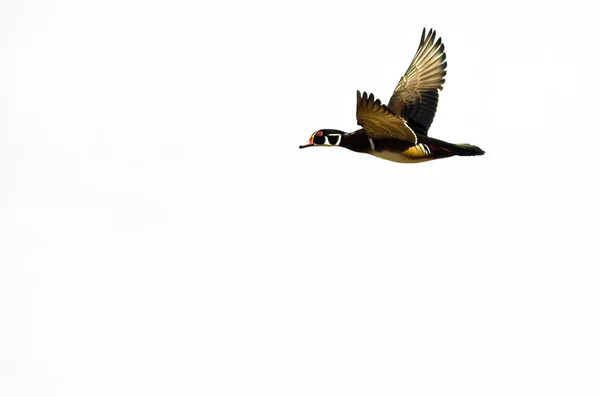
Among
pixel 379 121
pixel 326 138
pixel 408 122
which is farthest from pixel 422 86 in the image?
pixel 379 121

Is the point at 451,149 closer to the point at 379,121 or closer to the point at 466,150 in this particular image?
the point at 466,150

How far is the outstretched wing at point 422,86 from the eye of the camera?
2541cm

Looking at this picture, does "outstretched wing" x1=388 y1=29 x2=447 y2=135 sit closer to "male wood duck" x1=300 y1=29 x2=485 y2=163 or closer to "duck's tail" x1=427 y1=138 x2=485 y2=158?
"male wood duck" x1=300 y1=29 x2=485 y2=163

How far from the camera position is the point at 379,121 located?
2252 centimetres

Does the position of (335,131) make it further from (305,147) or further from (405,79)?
(405,79)

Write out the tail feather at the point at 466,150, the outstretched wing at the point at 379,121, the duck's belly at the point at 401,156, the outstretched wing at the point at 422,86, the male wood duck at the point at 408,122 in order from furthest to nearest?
1. the outstretched wing at the point at 422,86
2. the duck's belly at the point at 401,156
3. the tail feather at the point at 466,150
4. the male wood duck at the point at 408,122
5. the outstretched wing at the point at 379,121

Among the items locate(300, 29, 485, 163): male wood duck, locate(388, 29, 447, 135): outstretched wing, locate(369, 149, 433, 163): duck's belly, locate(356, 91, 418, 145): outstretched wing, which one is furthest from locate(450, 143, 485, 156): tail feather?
locate(388, 29, 447, 135): outstretched wing

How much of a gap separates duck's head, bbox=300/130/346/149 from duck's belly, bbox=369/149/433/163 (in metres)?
0.81

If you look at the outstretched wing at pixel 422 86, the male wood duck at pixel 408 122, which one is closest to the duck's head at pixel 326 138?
the male wood duck at pixel 408 122

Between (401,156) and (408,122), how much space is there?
60.4 inches

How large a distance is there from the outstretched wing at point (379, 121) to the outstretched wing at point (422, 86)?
183cm

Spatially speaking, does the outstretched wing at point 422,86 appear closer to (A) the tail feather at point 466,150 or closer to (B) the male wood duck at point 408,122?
(B) the male wood duck at point 408,122

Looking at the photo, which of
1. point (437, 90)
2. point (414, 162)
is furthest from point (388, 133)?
point (437, 90)

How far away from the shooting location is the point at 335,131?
24250 mm
